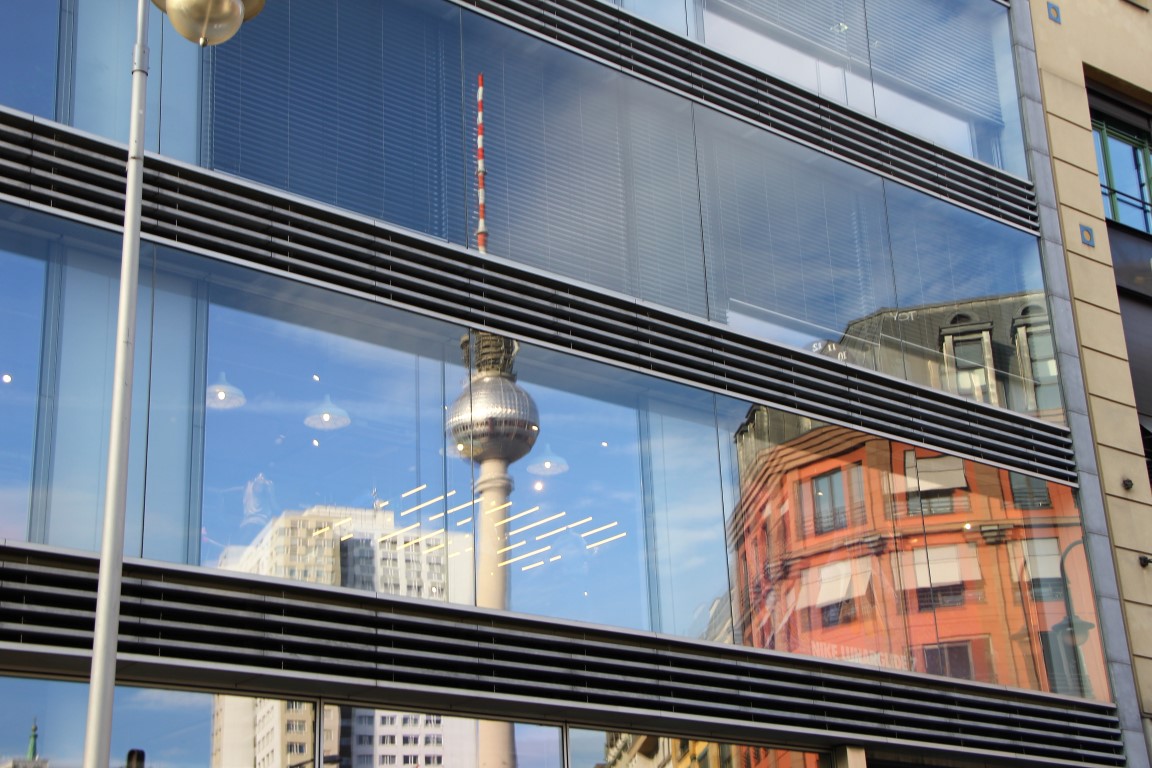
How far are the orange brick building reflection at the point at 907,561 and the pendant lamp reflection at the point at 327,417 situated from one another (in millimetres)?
5474

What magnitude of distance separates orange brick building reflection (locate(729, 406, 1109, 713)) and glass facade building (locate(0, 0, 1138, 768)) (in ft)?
0.20

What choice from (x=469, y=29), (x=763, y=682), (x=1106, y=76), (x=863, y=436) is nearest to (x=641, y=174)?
(x=469, y=29)

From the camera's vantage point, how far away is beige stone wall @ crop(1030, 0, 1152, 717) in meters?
24.7

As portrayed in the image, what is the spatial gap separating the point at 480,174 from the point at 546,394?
284 cm

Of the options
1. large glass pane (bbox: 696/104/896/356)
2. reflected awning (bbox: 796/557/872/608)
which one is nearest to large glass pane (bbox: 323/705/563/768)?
reflected awning (bbox: 796/557/872/608)

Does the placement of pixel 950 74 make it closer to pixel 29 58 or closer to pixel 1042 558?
pixel 1042 558

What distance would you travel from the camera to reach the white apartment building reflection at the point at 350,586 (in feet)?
50.8

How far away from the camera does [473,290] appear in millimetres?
18453

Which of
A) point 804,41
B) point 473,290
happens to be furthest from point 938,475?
point 473,290

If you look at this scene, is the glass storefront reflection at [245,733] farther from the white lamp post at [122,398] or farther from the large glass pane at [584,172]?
the large glass pane at [584,172]

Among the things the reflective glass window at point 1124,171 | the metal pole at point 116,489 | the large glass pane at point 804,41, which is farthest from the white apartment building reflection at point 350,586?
the reflective glass window at point 1124,171

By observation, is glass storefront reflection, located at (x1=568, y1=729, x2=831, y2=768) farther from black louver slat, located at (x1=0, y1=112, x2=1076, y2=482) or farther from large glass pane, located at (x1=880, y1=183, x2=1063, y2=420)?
large glass pane, located at (x1=880, y1=183, x2=1063, y2=420)

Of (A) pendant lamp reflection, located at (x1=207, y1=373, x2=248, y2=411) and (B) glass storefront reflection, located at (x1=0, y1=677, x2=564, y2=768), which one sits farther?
(A) pendant lamp reflection, located at (x1=207, y1=373, x2=248, y2=411)

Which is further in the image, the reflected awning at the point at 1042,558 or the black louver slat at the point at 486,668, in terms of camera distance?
the reflected awning at the point at 1042,558
